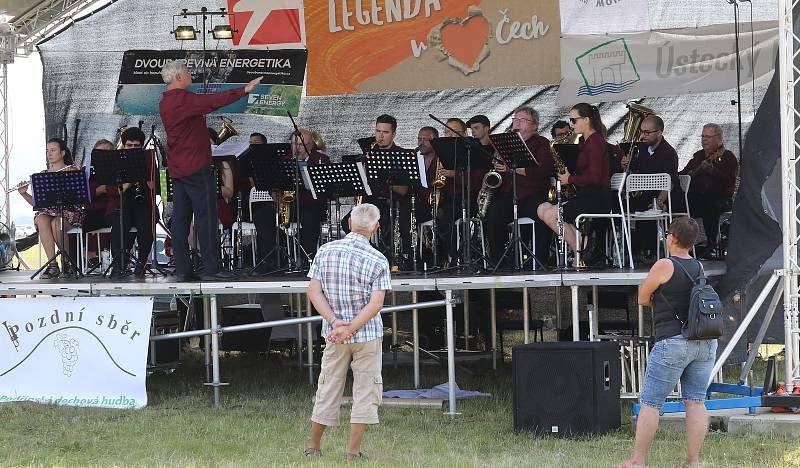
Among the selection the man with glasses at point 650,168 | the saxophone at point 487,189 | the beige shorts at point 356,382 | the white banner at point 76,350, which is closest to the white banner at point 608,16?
the man with glasses at point 650,168

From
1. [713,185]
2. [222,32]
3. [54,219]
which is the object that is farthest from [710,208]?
[54,219]

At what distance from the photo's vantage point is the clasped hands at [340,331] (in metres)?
6.14

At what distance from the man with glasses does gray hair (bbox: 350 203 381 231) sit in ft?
14.9

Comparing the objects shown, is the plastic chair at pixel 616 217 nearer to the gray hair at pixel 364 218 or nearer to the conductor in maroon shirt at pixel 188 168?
the conductor in maroon shirt at pixel 188 168

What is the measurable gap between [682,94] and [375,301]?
Result: 7263 millimetres

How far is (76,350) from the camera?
8.78 meters

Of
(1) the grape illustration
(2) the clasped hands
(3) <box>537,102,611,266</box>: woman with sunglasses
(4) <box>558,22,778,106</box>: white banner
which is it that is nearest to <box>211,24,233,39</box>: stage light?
(4) <box>558,22,778,106</box>: white banner

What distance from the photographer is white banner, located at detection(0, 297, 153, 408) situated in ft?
28.4

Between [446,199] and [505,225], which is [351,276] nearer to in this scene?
[505,225]

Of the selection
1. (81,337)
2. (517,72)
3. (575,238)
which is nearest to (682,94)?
(517,72)

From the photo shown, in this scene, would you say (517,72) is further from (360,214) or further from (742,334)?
(360,214)

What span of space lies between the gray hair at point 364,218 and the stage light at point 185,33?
699 centimetres

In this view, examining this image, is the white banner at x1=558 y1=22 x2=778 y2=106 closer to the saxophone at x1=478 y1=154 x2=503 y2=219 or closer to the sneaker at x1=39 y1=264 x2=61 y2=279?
the saxophone at x1=478 y1=154 x2=503 y2=219

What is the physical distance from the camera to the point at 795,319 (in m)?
7.54
